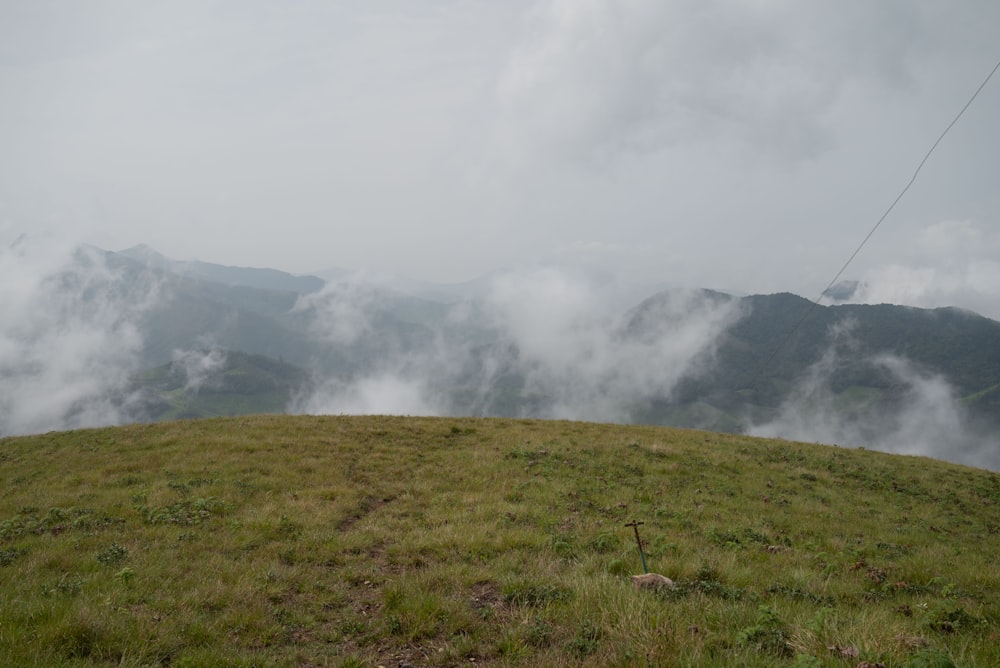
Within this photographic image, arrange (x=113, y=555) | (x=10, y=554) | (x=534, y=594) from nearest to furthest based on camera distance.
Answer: (x=534, y=594)
(x=113, y=555)
(x=10, y=554)

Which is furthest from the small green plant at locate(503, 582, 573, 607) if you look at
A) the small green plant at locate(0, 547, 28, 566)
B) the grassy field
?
the small green plant at locate(0, 547, 28, 566)

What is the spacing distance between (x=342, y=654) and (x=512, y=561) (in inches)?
165

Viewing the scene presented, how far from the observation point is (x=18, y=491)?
59.6 feet

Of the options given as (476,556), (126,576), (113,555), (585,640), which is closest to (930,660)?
(585,640)

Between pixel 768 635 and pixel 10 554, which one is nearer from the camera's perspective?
pixel 768 635

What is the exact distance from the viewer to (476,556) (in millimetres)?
11172

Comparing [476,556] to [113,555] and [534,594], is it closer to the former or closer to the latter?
[534,594]

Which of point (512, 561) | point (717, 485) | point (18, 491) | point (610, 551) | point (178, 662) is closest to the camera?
point (178, 662)

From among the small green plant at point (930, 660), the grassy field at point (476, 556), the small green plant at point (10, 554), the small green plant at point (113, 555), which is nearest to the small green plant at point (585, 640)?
the grassy field at point (476, 556)

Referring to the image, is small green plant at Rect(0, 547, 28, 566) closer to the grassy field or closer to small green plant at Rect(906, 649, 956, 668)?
the grassy field

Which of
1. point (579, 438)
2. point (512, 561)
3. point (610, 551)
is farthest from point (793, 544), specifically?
point (579, 438)

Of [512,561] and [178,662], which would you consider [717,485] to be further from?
[178,662]

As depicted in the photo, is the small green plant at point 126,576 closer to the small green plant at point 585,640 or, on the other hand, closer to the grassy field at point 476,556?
the grassy field at point 476,556

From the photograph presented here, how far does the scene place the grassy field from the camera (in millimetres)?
6730
